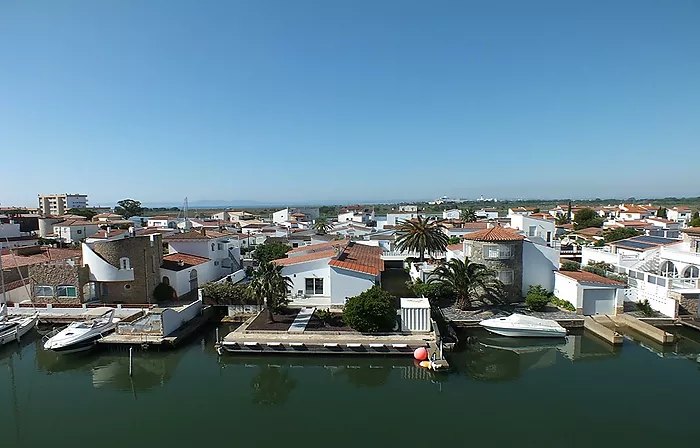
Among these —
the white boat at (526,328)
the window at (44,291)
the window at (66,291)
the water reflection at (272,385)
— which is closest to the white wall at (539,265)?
the white boat at (526,328)

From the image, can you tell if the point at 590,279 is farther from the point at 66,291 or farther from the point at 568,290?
the point at 66,291

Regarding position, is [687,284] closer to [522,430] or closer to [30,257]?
[522,430]

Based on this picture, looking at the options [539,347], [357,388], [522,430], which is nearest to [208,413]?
[357,388]

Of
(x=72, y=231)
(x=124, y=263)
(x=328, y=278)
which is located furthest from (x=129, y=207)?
(x=328, y=278)

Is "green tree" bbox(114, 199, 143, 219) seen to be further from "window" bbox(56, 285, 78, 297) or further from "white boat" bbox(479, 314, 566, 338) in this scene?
"white boat" bbox(479, 314, 566, 338)

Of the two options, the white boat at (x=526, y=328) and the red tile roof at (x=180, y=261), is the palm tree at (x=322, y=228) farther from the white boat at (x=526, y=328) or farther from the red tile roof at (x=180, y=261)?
the white boat at (x=526, y=328)

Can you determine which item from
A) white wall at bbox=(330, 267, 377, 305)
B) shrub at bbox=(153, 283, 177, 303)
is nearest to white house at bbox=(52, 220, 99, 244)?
shrub at bbox=(153, 283, 177, 303)

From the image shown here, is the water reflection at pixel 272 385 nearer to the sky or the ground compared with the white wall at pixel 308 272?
nearer to the ground

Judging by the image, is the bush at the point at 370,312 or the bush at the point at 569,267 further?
the bush at the point at 569,267
